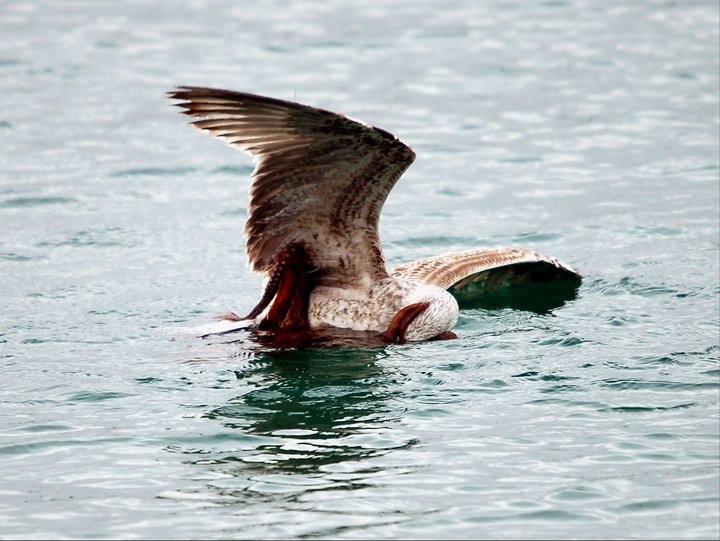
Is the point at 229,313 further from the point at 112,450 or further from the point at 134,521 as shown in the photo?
the point at 134,521

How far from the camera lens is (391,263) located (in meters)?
10.8

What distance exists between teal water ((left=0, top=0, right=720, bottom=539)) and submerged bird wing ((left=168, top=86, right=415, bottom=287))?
2.14ft

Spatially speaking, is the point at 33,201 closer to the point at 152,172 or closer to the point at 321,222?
the point at 152,172

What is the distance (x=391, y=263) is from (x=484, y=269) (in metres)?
→ 1.56

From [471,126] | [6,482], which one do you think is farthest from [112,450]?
[471,126]

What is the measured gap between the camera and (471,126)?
14781 millimetres

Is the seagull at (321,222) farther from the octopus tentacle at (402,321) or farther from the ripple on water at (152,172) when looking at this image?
the ripple on water at (152,172)

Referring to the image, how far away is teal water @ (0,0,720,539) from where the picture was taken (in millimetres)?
6363

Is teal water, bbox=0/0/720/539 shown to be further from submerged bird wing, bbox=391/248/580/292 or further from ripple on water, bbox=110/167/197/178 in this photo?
submerged bird wing, bbox=391/248/580/292

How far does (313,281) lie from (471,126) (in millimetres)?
6659

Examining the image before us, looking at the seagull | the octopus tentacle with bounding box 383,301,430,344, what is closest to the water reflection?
the octopus tentacle with bounding box 383,301,430,344

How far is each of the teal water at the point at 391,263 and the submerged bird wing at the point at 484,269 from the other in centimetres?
32

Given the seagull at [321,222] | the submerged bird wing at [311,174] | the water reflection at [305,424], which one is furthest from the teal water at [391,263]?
the submerged bird wing at [311,174]

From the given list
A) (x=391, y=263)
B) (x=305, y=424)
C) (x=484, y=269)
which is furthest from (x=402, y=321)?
(x=391, y=263)
